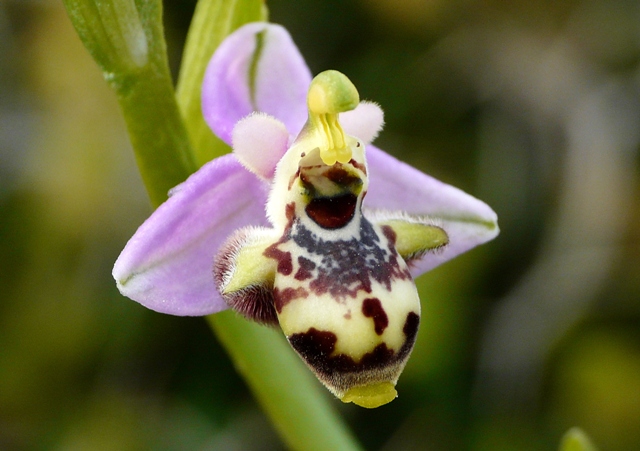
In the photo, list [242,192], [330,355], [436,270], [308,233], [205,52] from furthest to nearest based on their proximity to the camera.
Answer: [436,270] → [205,52] → [242,192] → [308,233] → [330,355]

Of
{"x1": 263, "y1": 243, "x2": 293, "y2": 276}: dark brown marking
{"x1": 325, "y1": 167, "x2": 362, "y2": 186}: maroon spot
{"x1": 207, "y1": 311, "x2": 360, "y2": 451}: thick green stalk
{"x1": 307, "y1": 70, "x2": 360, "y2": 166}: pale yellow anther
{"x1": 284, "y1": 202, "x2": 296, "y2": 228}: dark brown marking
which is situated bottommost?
{"x1": 207, "y1": 311, "x2": 360, "y2": 451}: thick green stalk

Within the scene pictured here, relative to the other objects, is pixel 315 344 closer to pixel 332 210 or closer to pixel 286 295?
pixel 286 295

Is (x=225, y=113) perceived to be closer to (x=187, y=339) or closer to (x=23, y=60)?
(x=187, y=339)

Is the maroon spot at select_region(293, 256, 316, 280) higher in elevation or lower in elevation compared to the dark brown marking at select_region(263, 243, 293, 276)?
higher

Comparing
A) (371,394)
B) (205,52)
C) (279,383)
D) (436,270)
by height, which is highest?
(205,52)

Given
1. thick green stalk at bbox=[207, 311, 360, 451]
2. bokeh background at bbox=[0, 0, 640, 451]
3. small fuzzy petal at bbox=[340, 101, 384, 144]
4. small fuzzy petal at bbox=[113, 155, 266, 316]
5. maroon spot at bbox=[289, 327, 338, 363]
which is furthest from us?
bokeh background at bbox=[0, 0, 640, 451]

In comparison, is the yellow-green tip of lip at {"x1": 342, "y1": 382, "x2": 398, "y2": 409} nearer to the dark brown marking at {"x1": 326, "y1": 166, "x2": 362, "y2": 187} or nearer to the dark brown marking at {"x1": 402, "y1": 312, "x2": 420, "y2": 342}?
the dark brown marking at {"x1": 402, "y1": 312, "x2": 420, "y2": 342}

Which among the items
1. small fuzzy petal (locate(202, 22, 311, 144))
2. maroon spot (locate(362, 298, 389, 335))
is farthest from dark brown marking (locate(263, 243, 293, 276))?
small fuzzy petal (locate(202, 22, 311, 144))

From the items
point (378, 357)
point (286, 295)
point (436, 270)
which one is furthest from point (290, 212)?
point (436, 270)
